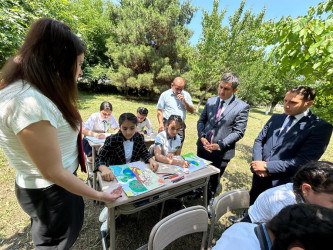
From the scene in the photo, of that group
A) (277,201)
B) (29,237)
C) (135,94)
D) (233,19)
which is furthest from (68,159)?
(135,94)

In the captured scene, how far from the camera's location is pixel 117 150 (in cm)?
222

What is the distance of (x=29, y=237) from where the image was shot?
2.15 meters

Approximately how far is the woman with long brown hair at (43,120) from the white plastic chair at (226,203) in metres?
1.18

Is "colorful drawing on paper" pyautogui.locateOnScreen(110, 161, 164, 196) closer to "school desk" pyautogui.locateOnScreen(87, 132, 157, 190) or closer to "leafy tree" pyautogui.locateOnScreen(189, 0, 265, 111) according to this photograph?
"school desk" pyautogui.locateOnScreen(87, 132, 157, 190)

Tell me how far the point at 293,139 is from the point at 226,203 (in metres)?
1.32

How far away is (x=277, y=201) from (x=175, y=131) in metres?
1.66

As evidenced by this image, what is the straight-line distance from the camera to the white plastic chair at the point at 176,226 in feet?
4.00

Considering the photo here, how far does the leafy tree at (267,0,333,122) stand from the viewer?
1.38m

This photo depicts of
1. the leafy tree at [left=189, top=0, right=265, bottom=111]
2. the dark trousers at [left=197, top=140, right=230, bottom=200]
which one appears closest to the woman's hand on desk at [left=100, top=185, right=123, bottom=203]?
the dark trousers at [left=197, top=140, right=230, bottom=200]

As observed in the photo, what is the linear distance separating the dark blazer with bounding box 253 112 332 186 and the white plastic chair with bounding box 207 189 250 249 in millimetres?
684

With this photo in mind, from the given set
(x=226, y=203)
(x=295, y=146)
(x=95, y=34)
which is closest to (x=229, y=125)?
(x=295, y=146)

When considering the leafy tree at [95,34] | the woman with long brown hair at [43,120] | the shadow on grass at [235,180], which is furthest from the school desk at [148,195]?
the leafy tree at [95,34]

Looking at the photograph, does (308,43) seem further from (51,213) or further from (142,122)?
Answer: (142,122)

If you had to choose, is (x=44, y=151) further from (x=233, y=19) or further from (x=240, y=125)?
(x=233, y=19)
